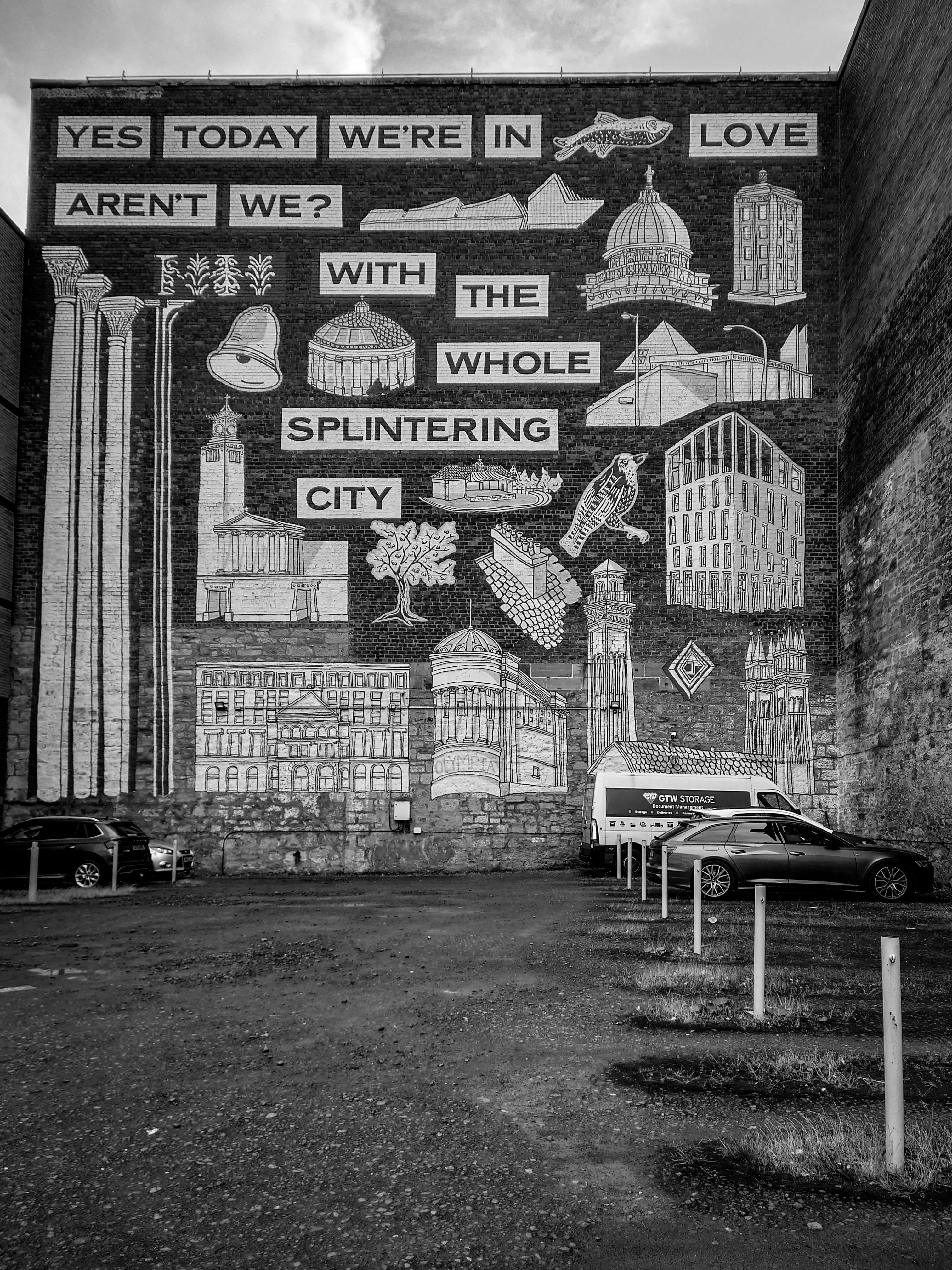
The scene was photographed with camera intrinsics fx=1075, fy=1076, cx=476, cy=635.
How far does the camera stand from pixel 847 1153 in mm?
4777

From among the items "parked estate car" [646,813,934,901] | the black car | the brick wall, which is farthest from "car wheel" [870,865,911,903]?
the black car

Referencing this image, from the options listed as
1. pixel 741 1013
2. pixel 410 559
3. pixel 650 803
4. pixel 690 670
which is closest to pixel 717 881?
pixel 650 803

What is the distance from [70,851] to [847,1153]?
55.6 feet

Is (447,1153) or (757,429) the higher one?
(757,429)

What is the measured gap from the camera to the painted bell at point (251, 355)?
25422 millimetres

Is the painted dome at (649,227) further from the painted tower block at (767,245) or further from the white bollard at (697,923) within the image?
the white bollard at (697,923)

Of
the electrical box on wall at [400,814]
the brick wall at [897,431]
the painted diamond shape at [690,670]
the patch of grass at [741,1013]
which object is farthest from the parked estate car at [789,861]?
the electrical box on wall at [400,814]

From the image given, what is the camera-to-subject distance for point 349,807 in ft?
79.7

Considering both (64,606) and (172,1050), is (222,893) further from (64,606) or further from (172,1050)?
(172,1050)

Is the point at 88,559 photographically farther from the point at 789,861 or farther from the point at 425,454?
the point at 789,861

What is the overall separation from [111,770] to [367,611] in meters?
6.77

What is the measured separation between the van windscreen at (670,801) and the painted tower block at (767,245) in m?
11.5

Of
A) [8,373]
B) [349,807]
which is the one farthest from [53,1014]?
[8,373]

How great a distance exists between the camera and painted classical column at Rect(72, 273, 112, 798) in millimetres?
24250
